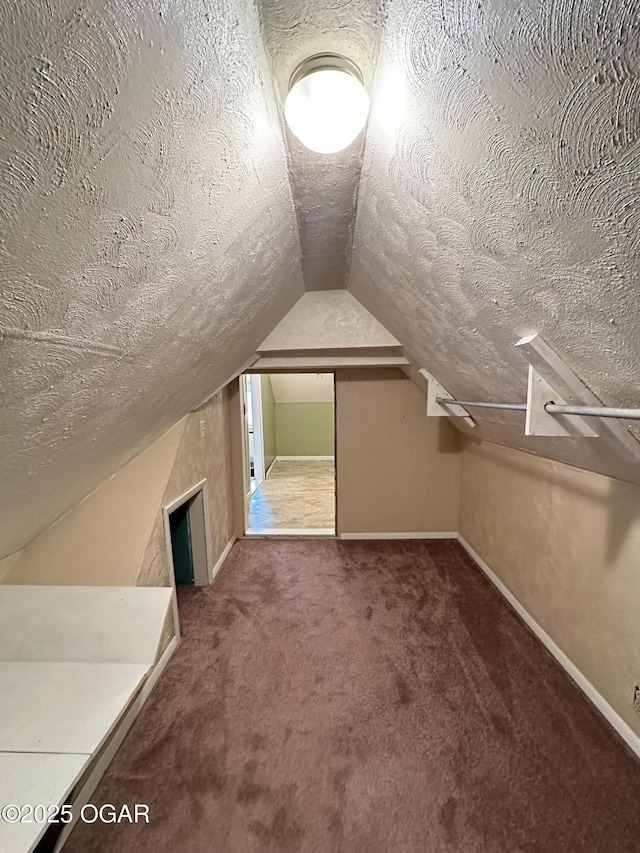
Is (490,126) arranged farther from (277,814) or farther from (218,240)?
(277,814)

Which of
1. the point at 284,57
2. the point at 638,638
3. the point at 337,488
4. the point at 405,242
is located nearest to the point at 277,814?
the point at 638,638

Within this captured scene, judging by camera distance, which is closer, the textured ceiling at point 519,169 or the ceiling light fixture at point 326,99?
the textured ceiling at point 519,169

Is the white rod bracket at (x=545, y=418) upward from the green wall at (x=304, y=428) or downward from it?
upward

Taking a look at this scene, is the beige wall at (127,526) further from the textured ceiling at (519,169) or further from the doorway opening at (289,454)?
the textured ceiling at (519,169)

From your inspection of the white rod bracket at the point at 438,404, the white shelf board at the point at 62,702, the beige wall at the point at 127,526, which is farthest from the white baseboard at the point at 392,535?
the white shelf board at the point at 62,702

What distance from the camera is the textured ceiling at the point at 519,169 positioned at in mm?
411

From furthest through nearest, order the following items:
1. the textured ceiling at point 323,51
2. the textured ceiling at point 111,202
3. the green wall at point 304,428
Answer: the green wall at point 304,428 < the textured ceiling at point 323,51 < the textured ceiling at point 111,202

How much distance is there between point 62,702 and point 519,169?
5.30 ft

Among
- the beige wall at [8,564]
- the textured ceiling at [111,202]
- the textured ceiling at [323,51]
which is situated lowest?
the beige wall at [8,564]

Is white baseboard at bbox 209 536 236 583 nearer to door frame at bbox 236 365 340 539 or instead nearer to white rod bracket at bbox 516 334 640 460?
door frame at bbox 236 365 340 539

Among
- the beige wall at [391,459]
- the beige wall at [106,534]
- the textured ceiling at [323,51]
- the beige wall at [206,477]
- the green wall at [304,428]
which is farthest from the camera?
the green wall at [304,428]

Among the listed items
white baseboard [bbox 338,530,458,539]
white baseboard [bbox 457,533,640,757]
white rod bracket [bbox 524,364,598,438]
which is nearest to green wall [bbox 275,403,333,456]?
white baseboard [bbox 338,530,458,539]

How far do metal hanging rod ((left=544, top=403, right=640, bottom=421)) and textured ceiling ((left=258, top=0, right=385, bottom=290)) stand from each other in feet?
2.84

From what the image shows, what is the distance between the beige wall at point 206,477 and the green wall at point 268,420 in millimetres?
2776
